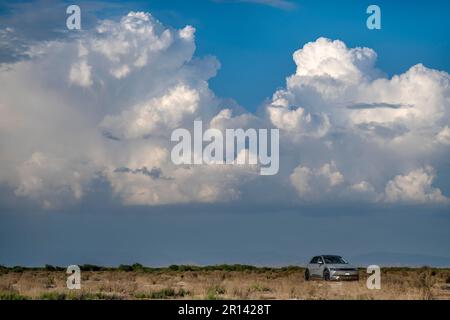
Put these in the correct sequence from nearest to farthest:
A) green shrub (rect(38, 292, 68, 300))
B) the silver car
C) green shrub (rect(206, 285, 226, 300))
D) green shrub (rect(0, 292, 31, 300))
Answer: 1. green shrub (rect(0, 292, 31, 300))
2. green shrub (rect(38, 292, 68, 300))
3. green shrub (rect(206, 285, 226, 300))
4. the silver car

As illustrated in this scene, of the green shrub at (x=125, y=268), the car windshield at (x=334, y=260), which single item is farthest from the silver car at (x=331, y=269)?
the green shrub at (x=125, y=268)

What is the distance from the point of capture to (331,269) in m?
40.6

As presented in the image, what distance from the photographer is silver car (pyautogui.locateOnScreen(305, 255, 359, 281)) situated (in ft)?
133

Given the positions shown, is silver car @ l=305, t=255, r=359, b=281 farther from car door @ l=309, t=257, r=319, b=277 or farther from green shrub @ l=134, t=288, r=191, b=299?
green shrub @ l=134, t=288, r=191, b=299

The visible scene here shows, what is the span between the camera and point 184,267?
8881 centimetres

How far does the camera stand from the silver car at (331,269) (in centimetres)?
4050

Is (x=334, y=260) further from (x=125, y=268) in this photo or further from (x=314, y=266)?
(x=125, y=268)

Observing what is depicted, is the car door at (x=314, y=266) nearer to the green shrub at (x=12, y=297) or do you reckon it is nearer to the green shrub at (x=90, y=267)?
the green shrub at (x=12, y=297)

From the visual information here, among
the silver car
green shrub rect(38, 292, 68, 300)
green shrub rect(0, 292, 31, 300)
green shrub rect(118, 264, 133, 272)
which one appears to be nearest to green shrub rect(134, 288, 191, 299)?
green shrub rect(38, 292, 68, 300)

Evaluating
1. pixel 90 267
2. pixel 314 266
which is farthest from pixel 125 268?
pixel 314 266
